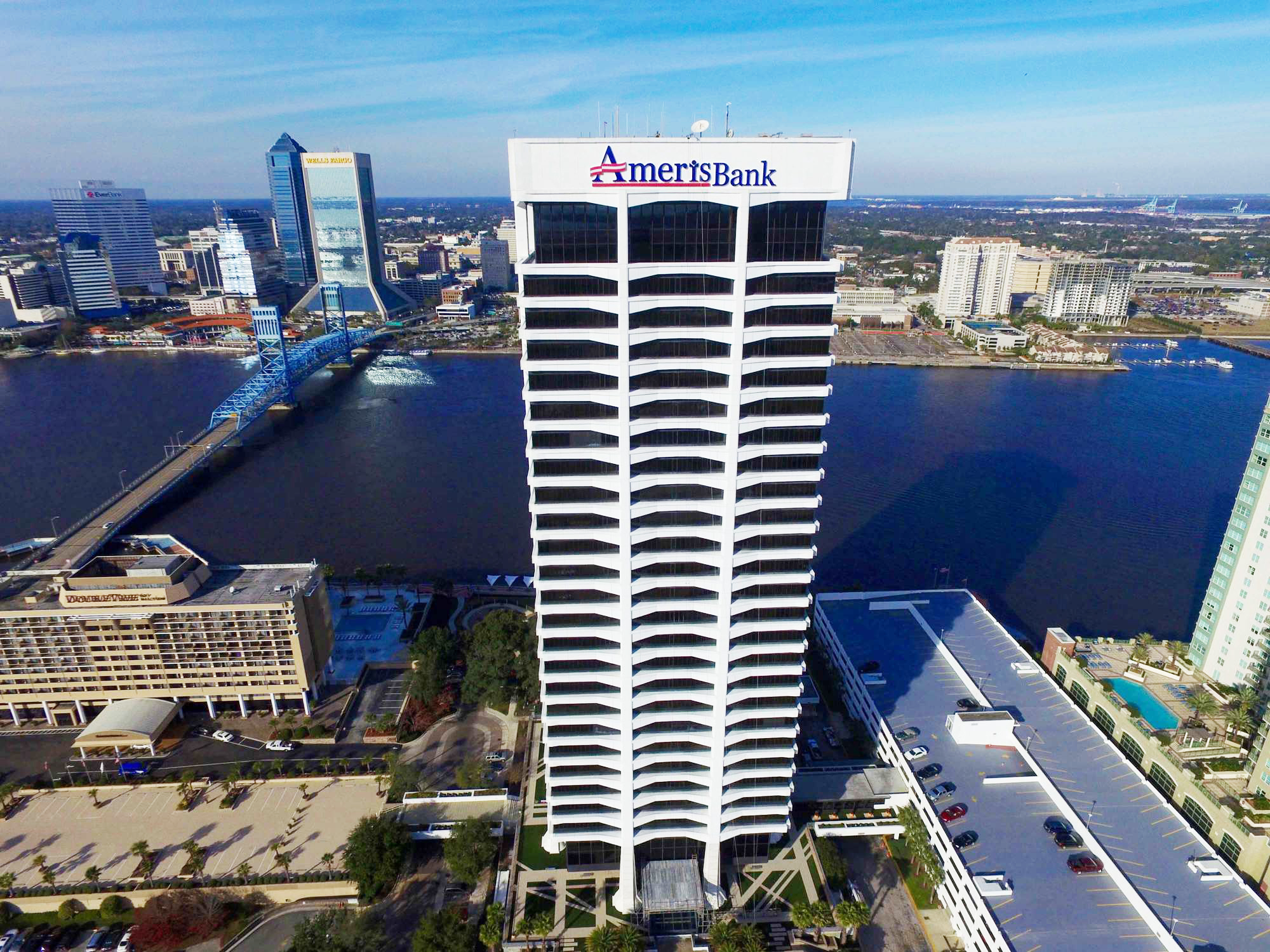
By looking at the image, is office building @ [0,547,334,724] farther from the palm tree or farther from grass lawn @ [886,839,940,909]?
grass lawn @ [886,839,940,909]

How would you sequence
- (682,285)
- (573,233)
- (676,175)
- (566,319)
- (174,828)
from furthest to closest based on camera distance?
(174,828)
(566,319)
(682,285)
(573,233)
(676,175)

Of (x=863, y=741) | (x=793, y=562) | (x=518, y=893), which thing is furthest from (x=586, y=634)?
(x=863, y=741)

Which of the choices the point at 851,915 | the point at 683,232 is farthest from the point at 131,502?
the point at 851,915

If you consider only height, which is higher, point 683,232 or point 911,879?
point 683,232

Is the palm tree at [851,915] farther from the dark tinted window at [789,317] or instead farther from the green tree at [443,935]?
the dark tinted window at [789,317]

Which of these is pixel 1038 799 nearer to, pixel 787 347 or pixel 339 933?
pixel 787 347

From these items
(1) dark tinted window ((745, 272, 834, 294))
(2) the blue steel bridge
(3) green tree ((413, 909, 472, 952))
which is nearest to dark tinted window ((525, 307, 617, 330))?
(1) dark tinted window ((745, 272, 834, 294))

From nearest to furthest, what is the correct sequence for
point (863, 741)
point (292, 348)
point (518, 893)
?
point (518, 893), point (863, 741), point (292, 348)

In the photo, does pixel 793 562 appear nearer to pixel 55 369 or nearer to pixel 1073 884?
pixel 1073 884
